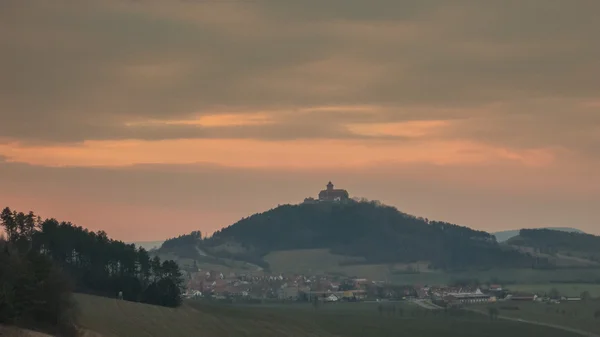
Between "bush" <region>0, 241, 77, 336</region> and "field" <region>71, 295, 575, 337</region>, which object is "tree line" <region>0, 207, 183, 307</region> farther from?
"bush" <region>0, 241, 77, 336</region>

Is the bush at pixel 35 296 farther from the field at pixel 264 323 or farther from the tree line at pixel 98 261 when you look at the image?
the tree line at pixel 98 261

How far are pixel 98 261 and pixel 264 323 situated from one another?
25.8 m

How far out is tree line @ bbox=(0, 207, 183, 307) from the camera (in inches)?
6166

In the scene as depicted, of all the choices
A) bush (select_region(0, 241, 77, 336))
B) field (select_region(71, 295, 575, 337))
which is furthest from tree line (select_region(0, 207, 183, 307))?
bush (select_region(0, 241, 77, 336))

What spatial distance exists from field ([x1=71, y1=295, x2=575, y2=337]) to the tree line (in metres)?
4.98

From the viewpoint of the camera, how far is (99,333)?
116125 millimetres

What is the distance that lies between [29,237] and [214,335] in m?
36.1

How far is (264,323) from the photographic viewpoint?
156m

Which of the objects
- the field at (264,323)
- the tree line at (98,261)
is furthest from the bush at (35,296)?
the tree line at (98,261)

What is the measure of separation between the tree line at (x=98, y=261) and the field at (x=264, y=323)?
4.98 metres

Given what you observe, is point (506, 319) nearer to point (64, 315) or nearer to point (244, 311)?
point (244, 311)

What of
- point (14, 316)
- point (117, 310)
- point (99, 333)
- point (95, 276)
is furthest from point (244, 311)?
point (14, 316)

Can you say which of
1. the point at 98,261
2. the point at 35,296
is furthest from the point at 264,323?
the point at 35,296

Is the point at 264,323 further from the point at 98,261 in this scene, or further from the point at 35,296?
the point at 35,296
